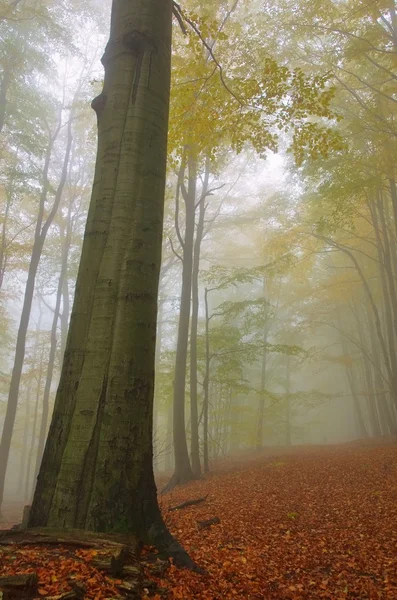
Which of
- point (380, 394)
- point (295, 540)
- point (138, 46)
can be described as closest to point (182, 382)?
point (295, 540)

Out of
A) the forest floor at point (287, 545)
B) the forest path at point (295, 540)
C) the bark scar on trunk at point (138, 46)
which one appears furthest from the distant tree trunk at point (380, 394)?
the bark scar on trunk at point (138, 46)

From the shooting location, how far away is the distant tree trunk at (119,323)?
104 inches

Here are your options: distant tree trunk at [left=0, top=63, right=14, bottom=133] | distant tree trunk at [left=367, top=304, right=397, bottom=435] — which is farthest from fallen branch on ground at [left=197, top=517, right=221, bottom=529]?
distant tree trunk at [left=367, top=304, right=397, bottom=435]

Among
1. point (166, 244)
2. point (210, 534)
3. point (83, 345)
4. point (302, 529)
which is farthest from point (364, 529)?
point (166, 244)

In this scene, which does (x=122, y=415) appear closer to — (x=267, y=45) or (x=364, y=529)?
(x=364, y=529)

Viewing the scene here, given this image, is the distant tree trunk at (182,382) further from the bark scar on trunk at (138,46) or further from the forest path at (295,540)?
the bark scar on trunk at (138,46)

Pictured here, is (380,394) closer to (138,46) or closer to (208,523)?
(208,523)

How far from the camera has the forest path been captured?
290 centimetres

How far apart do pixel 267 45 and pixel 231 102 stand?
5270 mm

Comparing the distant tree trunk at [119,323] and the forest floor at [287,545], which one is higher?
the distant tree trunk at [119,323]

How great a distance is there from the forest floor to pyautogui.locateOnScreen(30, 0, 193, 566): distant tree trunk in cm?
39

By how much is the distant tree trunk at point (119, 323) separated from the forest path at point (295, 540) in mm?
570

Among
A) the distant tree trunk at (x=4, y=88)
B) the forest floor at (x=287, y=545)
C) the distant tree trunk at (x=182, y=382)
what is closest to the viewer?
the forest floor at (x=287, y=545)

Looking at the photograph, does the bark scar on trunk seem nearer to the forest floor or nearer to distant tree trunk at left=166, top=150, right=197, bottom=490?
the forest floor
